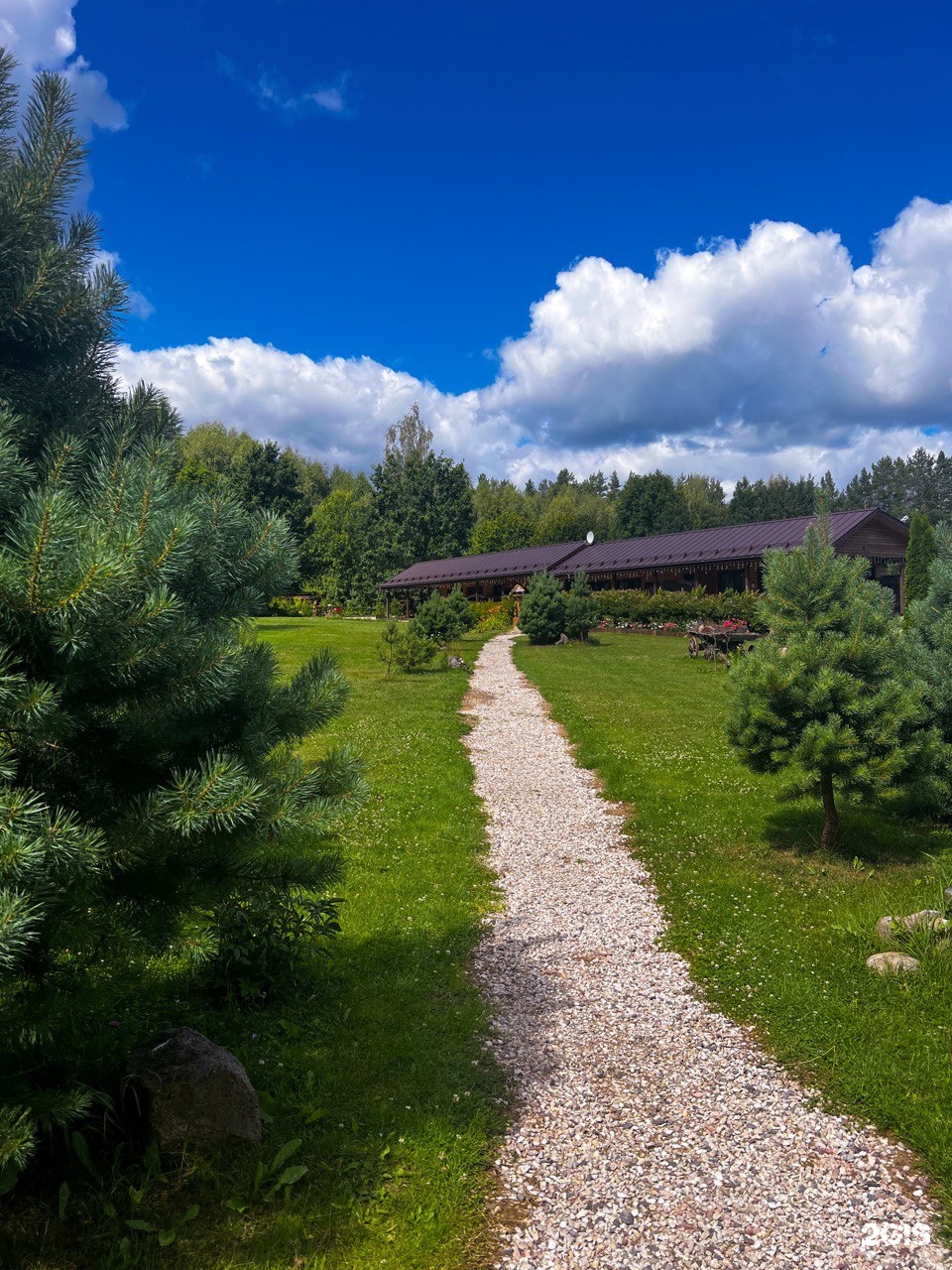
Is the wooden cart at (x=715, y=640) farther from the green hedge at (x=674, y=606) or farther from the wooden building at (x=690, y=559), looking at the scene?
the wooden building at (x=690, y=559)

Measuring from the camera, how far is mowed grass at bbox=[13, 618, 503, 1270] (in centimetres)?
396

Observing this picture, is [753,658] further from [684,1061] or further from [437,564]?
[437,564]

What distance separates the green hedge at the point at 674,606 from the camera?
39344 millimetres

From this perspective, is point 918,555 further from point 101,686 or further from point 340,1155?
point 101,686

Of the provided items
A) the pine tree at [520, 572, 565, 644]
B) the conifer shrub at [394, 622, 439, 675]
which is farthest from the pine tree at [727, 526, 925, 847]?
the pine tree at [520, 572, 565, 644]

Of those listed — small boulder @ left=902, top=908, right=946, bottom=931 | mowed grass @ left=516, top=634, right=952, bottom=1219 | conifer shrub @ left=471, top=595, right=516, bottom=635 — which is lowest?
mowed grass @ left=516, top=634, right=952, bottom=1219

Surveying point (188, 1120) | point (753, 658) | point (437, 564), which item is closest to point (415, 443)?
point (437, 564)

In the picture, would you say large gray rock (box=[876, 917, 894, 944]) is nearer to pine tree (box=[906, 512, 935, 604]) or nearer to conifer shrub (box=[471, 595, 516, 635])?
pine tree (box=[906, 512, 935, 604])

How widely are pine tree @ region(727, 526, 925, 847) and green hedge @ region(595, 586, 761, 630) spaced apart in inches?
1104

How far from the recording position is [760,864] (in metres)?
Result: 9.41

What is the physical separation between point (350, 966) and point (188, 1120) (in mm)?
2635

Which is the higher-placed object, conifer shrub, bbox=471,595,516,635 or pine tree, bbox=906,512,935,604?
pine tree, bbox=906,512,935,604

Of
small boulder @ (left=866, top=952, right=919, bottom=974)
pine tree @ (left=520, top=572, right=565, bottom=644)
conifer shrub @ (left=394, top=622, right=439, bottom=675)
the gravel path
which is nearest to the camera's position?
the gravel path

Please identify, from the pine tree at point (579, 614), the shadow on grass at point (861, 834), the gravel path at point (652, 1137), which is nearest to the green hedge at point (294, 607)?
the pine tree at point (579, 614)
